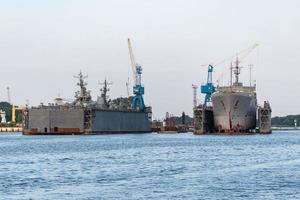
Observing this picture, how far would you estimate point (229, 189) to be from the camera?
62.3 metres

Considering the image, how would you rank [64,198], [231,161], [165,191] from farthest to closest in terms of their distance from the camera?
[231,161]
[165,191]
[64,198]

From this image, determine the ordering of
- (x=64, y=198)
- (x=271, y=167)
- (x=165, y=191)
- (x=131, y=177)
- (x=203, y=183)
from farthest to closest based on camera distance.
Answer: (x=271, y=167)
(x=131, y=177)
(x=203, y=183)
(x=165, y=191)
(x=64, y=198)

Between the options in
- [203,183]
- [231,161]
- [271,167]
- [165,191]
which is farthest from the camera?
[231,161]

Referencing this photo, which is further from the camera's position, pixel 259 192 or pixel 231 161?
pixel 231 161

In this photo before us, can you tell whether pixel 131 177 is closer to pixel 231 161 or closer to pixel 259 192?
pixel 259 192

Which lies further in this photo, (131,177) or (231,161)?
(231,161)

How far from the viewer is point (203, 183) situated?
6681 cm

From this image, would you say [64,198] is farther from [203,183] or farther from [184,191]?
[203,183]

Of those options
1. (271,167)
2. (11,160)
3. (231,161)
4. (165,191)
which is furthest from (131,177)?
(11,160)

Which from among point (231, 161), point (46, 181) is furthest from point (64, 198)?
point (231, 161)

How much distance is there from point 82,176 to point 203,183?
40.8 feet

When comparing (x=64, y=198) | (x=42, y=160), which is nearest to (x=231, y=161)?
→ (x=42, y=160)

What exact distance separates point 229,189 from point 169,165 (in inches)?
1002

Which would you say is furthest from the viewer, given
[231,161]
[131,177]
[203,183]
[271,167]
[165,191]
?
[231,161]
